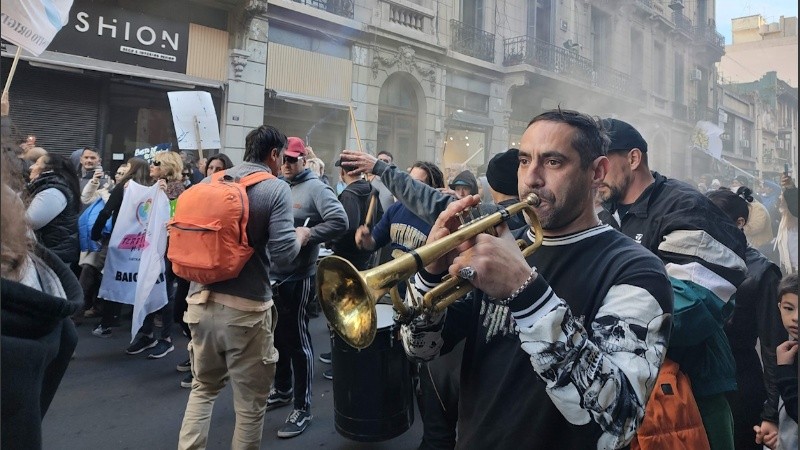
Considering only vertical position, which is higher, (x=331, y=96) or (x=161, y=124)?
(x=331, y=96)

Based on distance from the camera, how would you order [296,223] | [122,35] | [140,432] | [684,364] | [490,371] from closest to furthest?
[490,371], [684,364], [140,432], [296,223], [122,35]

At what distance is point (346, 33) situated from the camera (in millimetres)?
10586

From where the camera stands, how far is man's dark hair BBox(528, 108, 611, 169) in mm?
1560

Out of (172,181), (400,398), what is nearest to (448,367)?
(400,398)

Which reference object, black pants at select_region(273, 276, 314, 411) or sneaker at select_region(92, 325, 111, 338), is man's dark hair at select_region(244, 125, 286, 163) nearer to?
black pants at select_region(273, 276, 314, 411)

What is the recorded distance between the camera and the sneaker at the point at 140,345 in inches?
198

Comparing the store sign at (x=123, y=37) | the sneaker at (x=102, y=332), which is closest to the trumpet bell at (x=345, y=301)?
the sneaker at (x=102, y=332)

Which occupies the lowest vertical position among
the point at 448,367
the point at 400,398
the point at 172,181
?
the point at 400,398

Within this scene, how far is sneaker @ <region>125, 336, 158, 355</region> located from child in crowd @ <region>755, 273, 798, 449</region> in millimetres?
5275

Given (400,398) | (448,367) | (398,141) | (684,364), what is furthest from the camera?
(398,141)

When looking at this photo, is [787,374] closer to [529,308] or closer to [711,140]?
[529,308]

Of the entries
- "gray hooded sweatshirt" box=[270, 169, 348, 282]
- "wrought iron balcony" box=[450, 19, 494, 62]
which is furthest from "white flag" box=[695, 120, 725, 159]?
"gray hooded sweatshirt" box=[270, 169, 348, 282]

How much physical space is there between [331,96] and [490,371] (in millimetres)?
9940

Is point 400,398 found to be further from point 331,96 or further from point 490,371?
point 331,96
